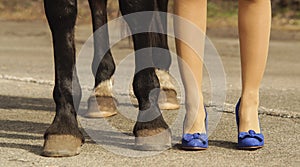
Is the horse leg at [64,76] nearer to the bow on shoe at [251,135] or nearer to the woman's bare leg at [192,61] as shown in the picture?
the woman's bare leg at [192,61]

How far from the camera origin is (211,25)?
35.2 ft

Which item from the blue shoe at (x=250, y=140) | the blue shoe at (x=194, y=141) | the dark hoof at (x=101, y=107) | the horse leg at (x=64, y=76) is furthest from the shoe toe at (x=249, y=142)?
the dark hoof at (x=101, y=107)

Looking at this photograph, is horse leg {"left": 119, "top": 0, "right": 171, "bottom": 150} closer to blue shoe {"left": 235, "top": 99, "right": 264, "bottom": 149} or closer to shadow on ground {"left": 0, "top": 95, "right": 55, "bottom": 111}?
blue shoe {"left": 235, "top": 99, "right": 264, "bottom": 149}

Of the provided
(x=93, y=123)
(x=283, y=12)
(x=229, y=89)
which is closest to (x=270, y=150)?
(x=93, y=123)

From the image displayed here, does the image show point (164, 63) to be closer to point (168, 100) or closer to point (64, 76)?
point (168, 100)

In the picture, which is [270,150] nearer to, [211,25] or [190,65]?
[190,65]

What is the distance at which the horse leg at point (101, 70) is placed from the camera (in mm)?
4531

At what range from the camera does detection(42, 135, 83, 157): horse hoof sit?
3414 mm

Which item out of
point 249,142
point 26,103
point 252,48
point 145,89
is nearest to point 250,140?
point 249,142

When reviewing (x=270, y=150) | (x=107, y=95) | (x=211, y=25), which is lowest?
(x=270, y=150)

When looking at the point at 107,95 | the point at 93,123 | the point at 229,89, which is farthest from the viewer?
the point at 229,89

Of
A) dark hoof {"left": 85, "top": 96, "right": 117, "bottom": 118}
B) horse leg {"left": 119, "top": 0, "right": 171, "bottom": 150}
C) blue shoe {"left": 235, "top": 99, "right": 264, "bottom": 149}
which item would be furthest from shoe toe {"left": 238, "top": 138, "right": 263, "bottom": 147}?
dark hoof {"left": 85, "top": 96, "right": 117, "bottom": 118}

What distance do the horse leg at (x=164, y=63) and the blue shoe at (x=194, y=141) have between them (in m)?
1.06

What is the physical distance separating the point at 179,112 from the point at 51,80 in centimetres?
168
